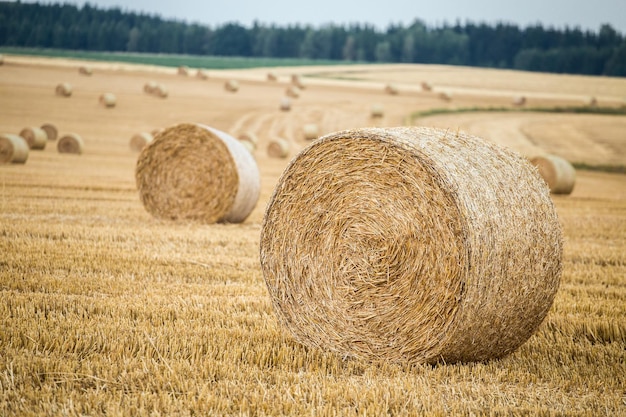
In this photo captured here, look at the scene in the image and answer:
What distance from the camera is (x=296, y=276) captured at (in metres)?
6.19

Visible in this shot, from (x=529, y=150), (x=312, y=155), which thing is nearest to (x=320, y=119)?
(x=529, y=150)

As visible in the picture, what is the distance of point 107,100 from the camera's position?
37688mm

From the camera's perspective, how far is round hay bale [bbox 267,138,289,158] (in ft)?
92.5

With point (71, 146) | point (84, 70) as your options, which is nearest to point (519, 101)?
point (84, 70)

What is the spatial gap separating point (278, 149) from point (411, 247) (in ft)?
75.1

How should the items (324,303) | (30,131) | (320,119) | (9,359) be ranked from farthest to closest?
(320,119) < (30,131) < (324,303) < (9,359)

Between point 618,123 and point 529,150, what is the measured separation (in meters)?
9.05

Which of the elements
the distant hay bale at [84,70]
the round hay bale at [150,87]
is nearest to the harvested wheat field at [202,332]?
the round hay bale at [150,87]

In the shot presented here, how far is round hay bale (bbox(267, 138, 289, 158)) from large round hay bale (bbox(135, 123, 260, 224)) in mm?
15310

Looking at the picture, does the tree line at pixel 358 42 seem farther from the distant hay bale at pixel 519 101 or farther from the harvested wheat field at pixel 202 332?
the harvested wheat field at pixel 202 332

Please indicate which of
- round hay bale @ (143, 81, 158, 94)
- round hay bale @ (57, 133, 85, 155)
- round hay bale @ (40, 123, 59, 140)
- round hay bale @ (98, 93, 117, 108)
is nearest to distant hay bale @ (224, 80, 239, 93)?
round hay bale @ (143, 81, 158, 94)

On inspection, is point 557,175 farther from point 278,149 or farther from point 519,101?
point 519,101

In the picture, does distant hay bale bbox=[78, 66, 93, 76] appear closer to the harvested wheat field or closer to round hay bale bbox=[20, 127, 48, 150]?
round hay bale bbox=[20, 127, 48, 150]

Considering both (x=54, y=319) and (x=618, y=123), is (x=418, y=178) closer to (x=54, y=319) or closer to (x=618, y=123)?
(x=54, y=319)
